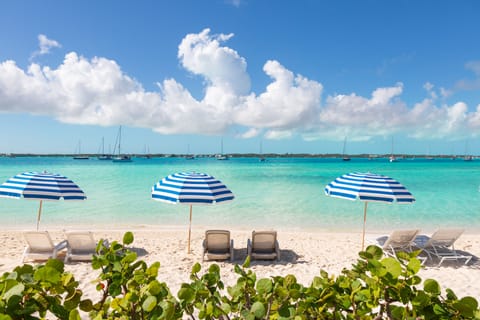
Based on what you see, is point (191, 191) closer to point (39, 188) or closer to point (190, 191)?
point (190, 191)

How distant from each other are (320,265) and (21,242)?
8.72m

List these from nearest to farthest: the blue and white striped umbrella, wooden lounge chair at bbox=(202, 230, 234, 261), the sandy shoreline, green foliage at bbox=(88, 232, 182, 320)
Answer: green foliage at bbox=(88, 232, 182, 320) < the sandy shoreline < the blue and white striped umbrella < wooden lounge chair at bbox=(202, 230, 234, 261)

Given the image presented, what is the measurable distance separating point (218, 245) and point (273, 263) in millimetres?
1399

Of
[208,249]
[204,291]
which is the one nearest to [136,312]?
[204,291]

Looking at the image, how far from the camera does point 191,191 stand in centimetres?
673

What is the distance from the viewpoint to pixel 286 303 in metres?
1.26

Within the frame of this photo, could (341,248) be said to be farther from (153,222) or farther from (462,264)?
(153,222)

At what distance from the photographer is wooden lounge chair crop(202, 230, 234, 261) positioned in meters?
7.07

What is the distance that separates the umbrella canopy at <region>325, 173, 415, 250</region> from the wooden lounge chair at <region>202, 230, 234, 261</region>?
2876 mm

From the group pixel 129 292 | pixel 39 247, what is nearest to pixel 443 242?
pixel 129 292

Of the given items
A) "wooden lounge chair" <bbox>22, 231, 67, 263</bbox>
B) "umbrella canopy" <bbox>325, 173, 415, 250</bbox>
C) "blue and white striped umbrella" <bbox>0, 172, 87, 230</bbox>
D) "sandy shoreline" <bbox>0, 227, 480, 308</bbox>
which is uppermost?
"umbrella canopy" <bbox>325, 173, 415, 250</bbox>

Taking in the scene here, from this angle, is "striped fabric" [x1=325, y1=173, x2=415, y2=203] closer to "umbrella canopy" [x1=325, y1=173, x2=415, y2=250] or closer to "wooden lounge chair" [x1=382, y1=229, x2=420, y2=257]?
"umbrella canopy" [x1=325, y1=173, x2=415, y2=250]

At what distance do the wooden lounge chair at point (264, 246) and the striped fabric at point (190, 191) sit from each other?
118 cm

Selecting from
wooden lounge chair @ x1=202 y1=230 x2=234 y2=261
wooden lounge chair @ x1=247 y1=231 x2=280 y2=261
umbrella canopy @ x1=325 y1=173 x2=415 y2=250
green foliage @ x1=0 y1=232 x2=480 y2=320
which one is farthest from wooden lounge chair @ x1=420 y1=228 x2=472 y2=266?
green foliage @ x1=0 y1=232 x2=480 y2=320
